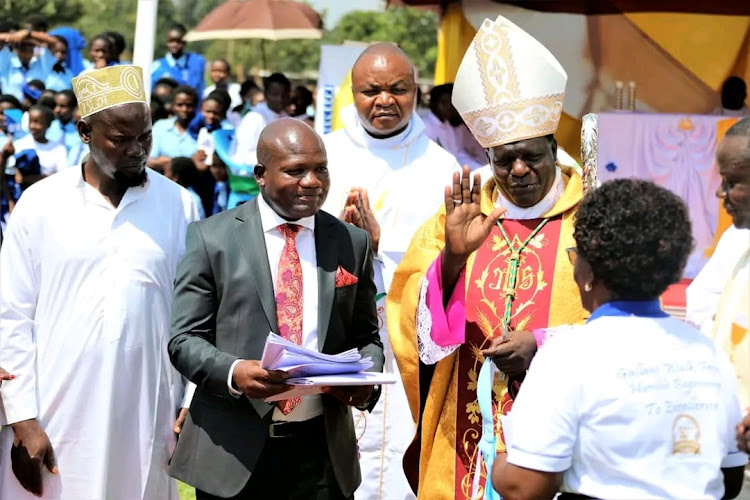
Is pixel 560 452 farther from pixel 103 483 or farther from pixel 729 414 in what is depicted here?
pixel 103 483

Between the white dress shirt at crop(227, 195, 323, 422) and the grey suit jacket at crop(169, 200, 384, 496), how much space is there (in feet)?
0.11

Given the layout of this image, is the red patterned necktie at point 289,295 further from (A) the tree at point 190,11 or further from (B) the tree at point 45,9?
(A) the tree at point 190,11

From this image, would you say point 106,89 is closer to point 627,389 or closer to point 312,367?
point 312,367

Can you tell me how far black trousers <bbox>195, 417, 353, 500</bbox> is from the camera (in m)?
4.14

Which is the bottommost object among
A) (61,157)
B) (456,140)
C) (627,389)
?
(61,157)

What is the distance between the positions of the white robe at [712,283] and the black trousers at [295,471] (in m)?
1.44

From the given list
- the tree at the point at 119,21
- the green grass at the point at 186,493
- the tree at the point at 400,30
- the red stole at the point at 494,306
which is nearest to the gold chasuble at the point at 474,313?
the red stole at the point at 494,306

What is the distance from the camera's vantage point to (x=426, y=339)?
439 cm

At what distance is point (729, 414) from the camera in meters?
3.02

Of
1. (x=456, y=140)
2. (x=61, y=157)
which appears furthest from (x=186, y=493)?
(x=61, y=157)

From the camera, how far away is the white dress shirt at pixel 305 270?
417 cm

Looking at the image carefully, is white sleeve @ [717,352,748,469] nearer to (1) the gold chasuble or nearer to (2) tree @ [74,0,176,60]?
(1) the gold chasuble

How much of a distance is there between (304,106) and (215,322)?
9997 millimetres

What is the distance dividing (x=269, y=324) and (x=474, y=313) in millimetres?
873
